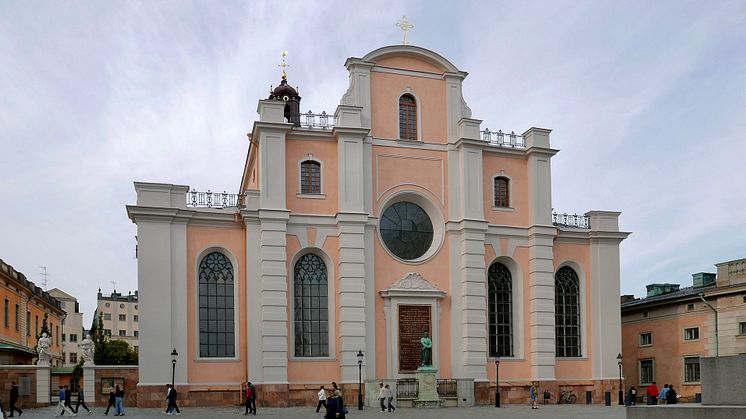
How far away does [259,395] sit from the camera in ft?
116

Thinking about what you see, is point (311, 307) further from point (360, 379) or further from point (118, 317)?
point (118, 317)

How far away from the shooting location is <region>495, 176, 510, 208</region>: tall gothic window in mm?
41719

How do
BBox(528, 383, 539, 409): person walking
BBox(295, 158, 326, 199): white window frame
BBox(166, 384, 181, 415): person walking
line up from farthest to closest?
BBox(295, 158, 326, 199): white window frame, BBox(528, 383, 539, 409): person walking, BBox(166, 384, 181, 415): person walking

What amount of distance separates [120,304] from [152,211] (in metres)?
76.8

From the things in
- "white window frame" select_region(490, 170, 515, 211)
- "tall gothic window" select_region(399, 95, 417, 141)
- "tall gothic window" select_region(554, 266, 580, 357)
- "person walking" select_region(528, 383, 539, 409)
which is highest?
"tall gothic window" select_region(399, 95, 417, 141)

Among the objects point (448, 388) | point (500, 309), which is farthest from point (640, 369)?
point (448, 388)

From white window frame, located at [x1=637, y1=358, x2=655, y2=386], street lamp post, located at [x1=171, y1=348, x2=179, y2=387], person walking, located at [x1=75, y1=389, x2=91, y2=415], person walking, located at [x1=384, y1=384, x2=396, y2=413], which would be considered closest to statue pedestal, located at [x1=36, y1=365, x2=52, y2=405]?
person walking, located at [x1=75, y1=389, x2=91, y2=415]

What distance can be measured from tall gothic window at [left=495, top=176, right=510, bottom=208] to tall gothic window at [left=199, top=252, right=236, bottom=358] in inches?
544

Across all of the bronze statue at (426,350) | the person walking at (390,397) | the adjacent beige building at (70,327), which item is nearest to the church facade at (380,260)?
the bronze statue at (426,350)

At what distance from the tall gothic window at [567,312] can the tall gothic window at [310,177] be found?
44.0ft

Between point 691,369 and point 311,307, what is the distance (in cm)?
2057

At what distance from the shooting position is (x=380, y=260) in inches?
1537

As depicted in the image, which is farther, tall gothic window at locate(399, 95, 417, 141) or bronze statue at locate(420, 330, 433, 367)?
tall gothic window at locate(399, 95, 417, 141)

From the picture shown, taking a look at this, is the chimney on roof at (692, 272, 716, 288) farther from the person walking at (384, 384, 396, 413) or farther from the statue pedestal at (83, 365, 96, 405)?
the statue pedestal at (83, 365, 96, 405)
